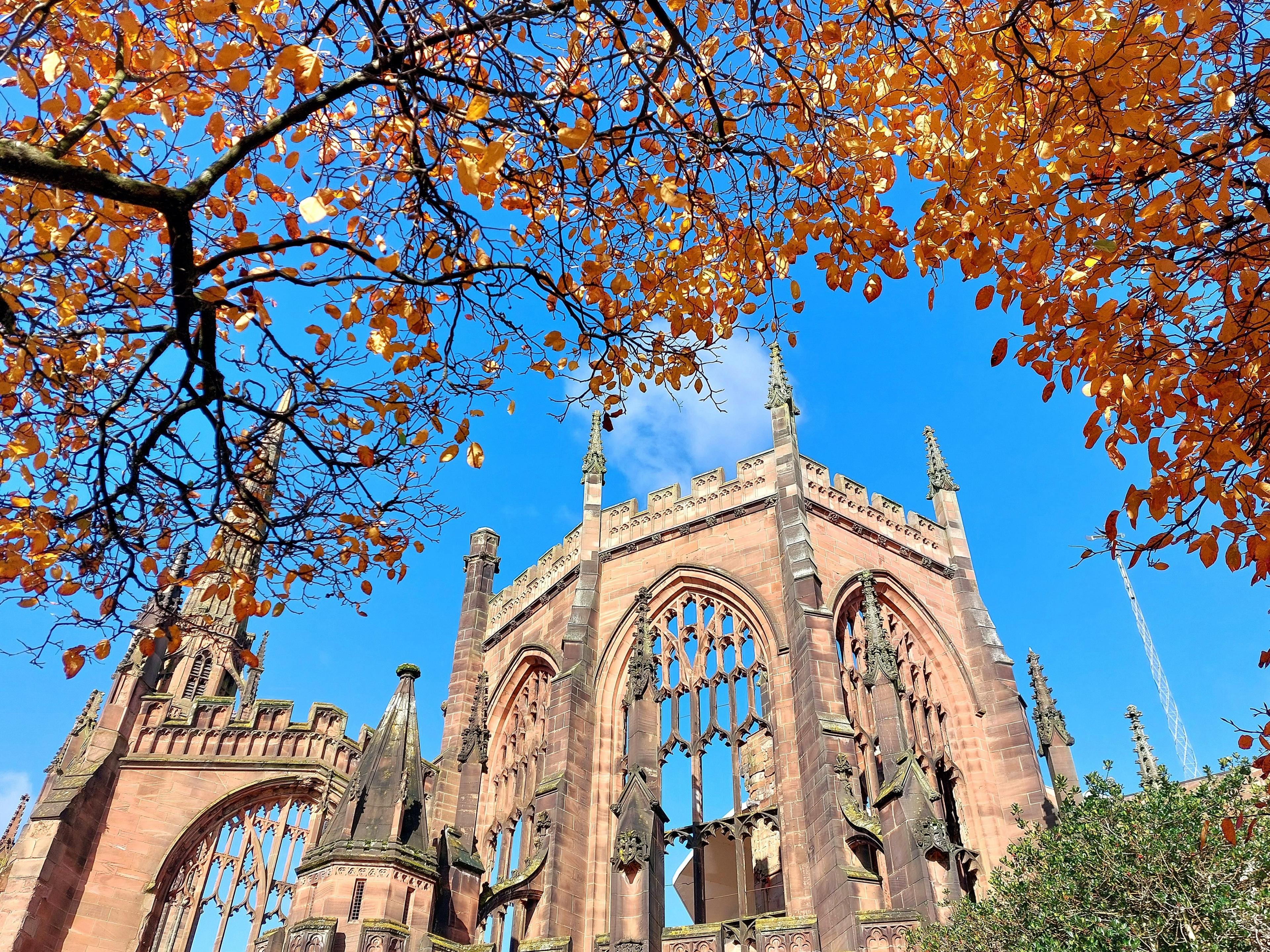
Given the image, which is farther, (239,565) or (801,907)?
(239,565)

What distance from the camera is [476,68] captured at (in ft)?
17.1

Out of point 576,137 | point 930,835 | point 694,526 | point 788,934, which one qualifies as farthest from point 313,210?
point 694,526

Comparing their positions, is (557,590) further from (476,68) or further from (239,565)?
(476,68)

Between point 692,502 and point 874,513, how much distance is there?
400 centimetres

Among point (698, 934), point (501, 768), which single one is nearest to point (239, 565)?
point (501, 768)

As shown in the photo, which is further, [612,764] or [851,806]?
[612,764]

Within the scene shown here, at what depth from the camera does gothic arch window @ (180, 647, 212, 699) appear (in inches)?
908

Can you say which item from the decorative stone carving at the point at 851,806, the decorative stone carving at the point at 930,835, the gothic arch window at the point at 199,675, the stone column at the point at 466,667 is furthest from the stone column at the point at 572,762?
the gothic arch window at the point at 199,675

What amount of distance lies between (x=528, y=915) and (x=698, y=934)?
291cm

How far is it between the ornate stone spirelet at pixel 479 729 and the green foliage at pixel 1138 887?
390 inches

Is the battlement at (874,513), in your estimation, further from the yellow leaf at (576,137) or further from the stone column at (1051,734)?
the yellow leaf at (576,137)

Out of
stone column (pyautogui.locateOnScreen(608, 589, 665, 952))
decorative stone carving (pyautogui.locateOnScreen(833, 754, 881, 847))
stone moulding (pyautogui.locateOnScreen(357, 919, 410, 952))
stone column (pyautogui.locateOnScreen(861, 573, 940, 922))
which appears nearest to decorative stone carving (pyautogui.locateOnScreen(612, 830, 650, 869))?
stone column (pyautogui.locateOnScreen(608, 589, 665, 952))

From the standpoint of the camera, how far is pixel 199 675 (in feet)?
77.4

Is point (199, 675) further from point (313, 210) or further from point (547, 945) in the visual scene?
point (313, 210)
